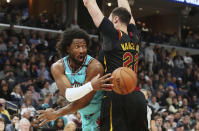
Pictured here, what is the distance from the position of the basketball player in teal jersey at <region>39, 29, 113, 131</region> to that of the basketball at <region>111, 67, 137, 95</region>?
0.28 meters

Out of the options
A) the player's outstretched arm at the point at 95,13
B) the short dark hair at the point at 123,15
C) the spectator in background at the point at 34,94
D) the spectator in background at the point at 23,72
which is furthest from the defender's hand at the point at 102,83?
the spectator in background at the point at 23,72

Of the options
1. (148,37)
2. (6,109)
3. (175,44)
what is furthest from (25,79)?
(175,44)

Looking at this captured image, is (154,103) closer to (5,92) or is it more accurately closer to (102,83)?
(5,92)

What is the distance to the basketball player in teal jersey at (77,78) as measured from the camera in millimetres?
3719

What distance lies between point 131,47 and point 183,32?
1960 cm

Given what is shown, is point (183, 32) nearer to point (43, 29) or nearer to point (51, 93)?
point (43, 29)

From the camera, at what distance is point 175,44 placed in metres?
19.4

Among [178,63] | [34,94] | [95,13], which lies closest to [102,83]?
[95,13]

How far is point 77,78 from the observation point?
3.92m

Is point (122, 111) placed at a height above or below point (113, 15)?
below

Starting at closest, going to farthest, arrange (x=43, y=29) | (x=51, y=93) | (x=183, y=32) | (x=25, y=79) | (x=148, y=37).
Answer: (x=51, y=93), (x=25, y=79), (x=43, y=29), (x=148, y=37), (x=183, y=32)

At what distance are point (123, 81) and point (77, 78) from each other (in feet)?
2.39

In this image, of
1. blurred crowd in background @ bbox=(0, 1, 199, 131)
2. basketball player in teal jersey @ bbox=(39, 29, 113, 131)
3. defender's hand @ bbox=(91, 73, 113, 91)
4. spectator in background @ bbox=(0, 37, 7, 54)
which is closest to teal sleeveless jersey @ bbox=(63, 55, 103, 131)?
basketball player in teal jersey @ bbox=(39, 29, 113, 131)

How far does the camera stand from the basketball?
3365 mm
